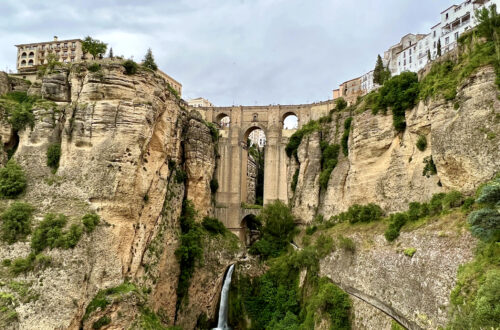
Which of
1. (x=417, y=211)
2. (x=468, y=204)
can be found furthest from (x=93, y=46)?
(x=468, y=204)

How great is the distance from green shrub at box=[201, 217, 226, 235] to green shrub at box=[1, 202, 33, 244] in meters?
16.9

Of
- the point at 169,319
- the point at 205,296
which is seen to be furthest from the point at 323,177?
the point at 169,319

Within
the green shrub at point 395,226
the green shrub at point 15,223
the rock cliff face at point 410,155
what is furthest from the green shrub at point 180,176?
the green shrub at point 395,226

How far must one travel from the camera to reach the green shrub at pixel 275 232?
1446 inches

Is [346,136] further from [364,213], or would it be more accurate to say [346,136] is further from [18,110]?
[18,110]

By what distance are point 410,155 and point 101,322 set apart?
22346 mm

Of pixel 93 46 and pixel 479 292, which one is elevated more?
pixel 93 46

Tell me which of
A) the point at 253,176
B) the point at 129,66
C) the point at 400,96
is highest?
the point at 129,66

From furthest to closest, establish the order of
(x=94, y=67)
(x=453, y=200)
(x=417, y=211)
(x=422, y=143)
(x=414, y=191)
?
1. (x=94, y=67)
2. (x=414, y=191)
3. (x=422, y=143)
4. (x=417, y=211)
5. (x=453, y=200)

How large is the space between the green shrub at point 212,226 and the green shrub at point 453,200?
22.3m

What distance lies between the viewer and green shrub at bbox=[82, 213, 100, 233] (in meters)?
23.1

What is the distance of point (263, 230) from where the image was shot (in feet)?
126

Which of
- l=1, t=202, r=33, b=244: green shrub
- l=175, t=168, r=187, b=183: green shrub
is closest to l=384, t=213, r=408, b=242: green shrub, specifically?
l=175, t=168, r=187, b=183: green shrub

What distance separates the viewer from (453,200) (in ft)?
63.1
